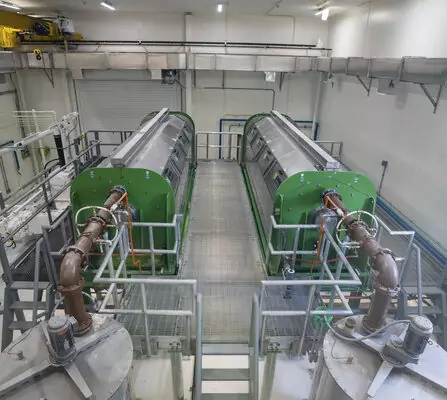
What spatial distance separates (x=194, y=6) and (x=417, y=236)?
8613 mm

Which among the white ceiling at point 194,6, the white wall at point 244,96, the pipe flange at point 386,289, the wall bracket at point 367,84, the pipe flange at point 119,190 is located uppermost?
the white ceiling at point 194,6

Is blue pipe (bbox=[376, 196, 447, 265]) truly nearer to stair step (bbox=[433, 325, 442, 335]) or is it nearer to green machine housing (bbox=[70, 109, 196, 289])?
stair step (bbox=[433, 325, 442, 335])

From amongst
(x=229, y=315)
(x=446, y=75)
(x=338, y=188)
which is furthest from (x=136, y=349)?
(x=446, y=75)

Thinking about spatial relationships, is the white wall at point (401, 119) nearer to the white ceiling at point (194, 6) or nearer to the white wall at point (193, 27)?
the white ceiling at point (194, 6)

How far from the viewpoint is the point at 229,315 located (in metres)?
4.42

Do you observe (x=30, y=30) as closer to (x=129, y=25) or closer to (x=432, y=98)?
(x=129, y=25)

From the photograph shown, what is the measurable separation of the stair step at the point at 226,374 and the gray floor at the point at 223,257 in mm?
509

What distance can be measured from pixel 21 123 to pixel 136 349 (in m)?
10.3

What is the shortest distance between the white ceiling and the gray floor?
5.16m

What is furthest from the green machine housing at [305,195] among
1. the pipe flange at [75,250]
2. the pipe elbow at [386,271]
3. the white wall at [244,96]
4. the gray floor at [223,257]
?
the white wall at [244,96]

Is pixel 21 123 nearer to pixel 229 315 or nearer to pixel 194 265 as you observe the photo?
pixel 194 265

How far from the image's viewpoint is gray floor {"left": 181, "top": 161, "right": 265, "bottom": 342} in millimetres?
4363

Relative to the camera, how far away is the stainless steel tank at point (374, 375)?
7.55 feet

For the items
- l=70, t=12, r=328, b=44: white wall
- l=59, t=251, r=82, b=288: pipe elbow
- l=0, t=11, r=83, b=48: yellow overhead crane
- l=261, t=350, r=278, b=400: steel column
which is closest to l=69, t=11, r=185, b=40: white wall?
l=70, t=12, r=328, b=44: white wall
